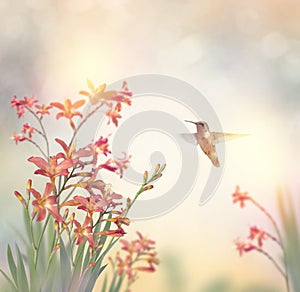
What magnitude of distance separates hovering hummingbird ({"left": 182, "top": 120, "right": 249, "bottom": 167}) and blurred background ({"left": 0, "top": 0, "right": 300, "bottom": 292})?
0.11 feet

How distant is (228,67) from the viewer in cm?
160

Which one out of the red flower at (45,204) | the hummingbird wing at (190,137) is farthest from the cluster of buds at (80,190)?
the hummingbird wing at (190,137)

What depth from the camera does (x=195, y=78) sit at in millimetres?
1600

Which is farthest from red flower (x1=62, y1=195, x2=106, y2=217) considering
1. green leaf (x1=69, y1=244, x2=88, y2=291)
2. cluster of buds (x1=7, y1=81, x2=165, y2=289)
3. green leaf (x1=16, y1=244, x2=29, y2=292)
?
green leaf (x1=16, y1=244, x2=29, y2=292)

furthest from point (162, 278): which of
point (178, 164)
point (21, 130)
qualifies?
point (21, 130)

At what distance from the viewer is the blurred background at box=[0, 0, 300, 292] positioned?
1.51 meters

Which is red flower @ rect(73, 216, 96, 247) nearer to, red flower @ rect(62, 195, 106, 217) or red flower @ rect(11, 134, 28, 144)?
red flower @ rect(62, 195, 106, 217)

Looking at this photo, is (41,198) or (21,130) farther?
(21,130)

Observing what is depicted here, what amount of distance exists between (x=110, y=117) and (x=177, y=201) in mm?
327

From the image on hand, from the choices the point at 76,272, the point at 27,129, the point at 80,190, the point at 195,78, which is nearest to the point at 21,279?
the point at 76,272

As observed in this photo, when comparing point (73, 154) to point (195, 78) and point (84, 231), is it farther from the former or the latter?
point (195, 78)

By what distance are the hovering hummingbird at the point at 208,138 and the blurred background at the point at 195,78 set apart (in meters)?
0.03

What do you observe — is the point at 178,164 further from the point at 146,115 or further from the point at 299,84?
the point at 299,84

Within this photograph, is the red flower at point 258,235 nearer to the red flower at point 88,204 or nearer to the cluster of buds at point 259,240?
the cluster of buds at point 259,240
